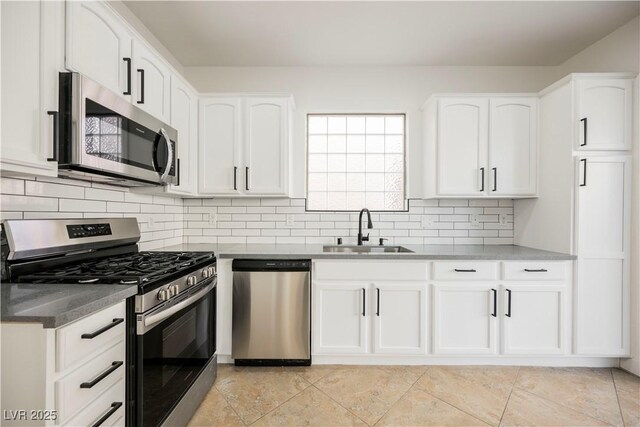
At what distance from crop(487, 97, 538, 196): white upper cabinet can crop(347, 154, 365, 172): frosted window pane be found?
1.19 m

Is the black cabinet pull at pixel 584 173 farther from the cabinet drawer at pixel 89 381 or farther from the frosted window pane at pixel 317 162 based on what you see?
the cabinet drawer at pixel 89 381

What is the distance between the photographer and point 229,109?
2.83 meters

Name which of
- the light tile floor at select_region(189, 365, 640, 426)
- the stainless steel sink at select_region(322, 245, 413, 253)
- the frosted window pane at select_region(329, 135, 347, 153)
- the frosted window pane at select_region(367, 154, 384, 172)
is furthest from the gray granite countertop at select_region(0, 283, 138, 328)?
the frosted window pane at select_region(367, 154, 384, 172)

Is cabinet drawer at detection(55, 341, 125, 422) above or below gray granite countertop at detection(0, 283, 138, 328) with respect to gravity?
below

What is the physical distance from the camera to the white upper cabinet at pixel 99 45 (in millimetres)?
1413

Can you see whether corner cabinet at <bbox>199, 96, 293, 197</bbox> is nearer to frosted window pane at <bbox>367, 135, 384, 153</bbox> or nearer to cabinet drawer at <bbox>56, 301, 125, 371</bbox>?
frosted window pane at <bbox>367, 135, 384, 153</bbox>

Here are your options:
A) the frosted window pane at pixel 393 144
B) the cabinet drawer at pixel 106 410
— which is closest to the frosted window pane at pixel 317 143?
the frosted window pane at pixel 393 144

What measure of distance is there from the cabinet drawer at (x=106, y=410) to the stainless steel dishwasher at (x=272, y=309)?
1.18 metres

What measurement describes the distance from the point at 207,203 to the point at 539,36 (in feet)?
10.9

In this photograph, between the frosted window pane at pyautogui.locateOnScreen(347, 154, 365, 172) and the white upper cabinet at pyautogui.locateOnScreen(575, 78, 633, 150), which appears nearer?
the white upper cabinet at pyautogui.locateOnScreen(575, 78, 633, 150)

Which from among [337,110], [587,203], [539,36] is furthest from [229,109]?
[587,203]

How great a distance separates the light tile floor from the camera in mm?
1896

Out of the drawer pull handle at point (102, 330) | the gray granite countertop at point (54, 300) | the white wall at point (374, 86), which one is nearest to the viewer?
the gray granite countertop at point (54, 300)

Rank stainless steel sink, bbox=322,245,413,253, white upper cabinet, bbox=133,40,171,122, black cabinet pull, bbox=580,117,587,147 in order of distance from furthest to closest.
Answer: stainless steel sink, bbox=322,245,413,253 < black cabinet pull, bbox=580,117,587,147 < white upper cabinet, bbox=133,40,171,122
